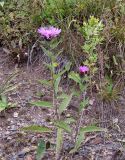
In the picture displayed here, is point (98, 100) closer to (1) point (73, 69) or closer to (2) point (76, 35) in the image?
(1) point (73, 69)

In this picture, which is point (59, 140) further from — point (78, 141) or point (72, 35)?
point (72, 35)

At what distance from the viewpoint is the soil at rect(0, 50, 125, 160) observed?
7.80 feet

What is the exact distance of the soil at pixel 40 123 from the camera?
2.38 metres

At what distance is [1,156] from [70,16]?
1304mm

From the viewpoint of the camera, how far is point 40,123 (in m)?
2.61

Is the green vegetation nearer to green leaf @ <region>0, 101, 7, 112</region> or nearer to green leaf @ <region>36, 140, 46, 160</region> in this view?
green leaf @ <region>0, 101, 7, 112</region>

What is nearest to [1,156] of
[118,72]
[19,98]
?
[19,98]

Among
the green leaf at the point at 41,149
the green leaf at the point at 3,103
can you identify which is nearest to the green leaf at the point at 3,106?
the green leaf at the point at 3,103

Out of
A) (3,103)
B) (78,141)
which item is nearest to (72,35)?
(3,103)

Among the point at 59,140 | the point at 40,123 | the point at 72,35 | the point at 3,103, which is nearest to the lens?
the point at 59,140

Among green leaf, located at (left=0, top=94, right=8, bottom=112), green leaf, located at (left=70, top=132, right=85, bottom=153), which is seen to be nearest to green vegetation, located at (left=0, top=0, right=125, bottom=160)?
green leaf, located at (left=0, top=94, right=8, bottom=112)

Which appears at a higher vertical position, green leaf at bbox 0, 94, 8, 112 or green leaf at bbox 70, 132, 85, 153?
green leaf at bbox 0, 94, 8, 112

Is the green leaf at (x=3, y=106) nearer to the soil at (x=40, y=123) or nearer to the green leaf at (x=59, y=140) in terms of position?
Answer: the soil at (x=40, y=123)

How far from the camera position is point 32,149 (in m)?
2.40
